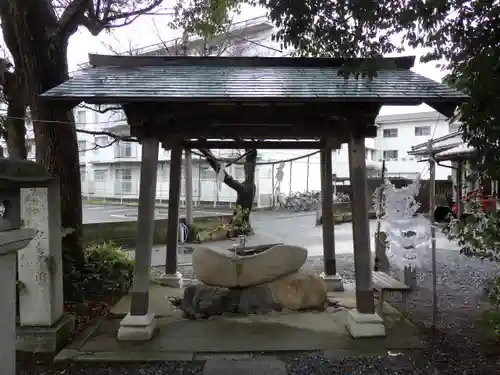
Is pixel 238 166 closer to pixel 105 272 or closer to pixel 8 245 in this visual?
pixel 105 272

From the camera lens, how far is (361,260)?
18.2ft

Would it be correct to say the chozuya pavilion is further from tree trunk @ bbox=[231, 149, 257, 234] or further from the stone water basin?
tree trunk @ bbox=[231, 149, 257, 234]

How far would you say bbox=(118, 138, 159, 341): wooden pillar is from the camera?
17.8 feet

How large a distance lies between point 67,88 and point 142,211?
68.4 inches

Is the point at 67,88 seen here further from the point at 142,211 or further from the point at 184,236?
the point at 184,236

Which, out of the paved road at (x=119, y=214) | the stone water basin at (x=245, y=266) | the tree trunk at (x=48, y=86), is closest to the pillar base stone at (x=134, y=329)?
the stone water basin at (x=245, y=266)

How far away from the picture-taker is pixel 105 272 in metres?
7.69

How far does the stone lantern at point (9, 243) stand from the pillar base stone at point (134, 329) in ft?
7.08

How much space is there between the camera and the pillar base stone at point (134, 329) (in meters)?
5.36

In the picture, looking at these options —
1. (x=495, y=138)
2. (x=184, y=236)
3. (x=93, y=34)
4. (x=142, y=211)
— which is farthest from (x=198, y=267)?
(x=184, y=236)

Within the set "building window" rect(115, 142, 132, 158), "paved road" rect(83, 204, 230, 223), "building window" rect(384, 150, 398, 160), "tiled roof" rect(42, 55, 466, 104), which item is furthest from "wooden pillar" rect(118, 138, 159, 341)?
"building window" rect(384, 150, 398, 160)

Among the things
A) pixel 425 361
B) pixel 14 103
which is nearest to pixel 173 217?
pixel 14 103

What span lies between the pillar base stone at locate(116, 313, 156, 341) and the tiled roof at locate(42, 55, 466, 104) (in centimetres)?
273

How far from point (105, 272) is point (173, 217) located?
1.54 metres
